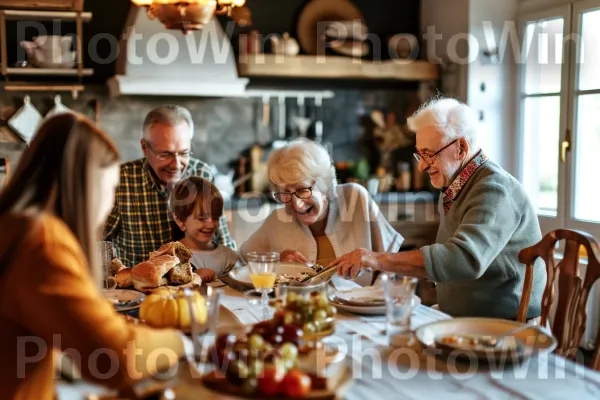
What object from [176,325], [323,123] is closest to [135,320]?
[176,325]

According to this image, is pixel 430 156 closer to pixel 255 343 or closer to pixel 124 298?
pixel 124 298

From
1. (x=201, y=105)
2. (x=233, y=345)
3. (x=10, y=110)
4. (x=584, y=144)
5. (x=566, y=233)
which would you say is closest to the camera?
(x=233, y=345)

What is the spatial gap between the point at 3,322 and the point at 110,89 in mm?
3453

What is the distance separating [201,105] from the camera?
4871mm

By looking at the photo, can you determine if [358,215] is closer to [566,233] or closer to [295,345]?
[566,233]

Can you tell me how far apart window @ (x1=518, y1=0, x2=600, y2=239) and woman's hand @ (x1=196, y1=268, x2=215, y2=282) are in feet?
8.12

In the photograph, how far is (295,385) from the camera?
1300 millimetres

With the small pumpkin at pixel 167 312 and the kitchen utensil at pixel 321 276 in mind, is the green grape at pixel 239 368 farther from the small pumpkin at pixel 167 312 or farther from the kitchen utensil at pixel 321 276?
the kitchen utensil at pixel 321 276

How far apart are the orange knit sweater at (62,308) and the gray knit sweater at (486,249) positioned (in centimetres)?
113

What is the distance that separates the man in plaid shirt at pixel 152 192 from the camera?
2.96m

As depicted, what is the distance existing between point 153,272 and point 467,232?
995mm

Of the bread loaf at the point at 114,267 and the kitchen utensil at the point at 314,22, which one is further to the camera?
the kitchen utensil at the point at 314,22

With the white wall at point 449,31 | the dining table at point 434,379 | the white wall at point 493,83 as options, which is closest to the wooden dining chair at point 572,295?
the dining table at point 434,379

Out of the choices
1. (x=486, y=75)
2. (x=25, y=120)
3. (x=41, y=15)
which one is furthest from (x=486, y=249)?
(x=25, y=120)
